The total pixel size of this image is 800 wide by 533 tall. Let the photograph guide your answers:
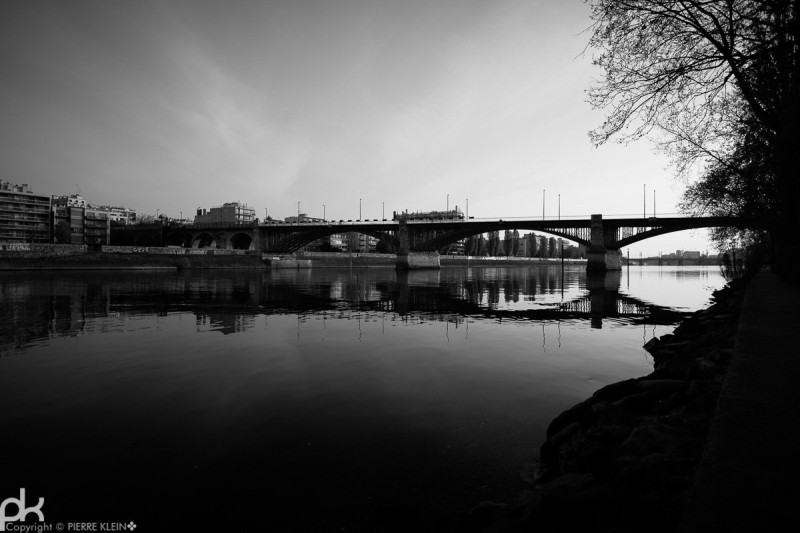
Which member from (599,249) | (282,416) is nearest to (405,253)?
(599,249)

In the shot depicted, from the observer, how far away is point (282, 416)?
759 cm

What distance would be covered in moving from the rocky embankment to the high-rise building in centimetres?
17614

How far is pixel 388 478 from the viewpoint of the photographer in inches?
216

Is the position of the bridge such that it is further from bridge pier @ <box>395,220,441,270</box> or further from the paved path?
the paved path

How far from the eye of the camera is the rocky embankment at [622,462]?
3475 mm

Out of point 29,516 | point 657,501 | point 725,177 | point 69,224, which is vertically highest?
point 69,224

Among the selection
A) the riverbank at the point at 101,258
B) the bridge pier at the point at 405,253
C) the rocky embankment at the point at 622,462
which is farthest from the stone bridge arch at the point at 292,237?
the rocky embankment at the point at 622,462

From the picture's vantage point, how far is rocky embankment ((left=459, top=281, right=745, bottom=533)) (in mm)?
3475

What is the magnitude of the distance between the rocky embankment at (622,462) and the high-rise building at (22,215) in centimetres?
17614

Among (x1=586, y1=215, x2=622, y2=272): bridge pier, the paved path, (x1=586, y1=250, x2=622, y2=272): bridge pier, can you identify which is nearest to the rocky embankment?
the paved path

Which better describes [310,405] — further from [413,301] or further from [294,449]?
[413,301]

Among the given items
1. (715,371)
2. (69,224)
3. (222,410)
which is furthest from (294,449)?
(69,224)

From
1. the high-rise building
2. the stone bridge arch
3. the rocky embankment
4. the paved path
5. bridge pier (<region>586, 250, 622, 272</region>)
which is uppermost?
Answer: the high-rise building

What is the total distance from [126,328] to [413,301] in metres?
17.6
